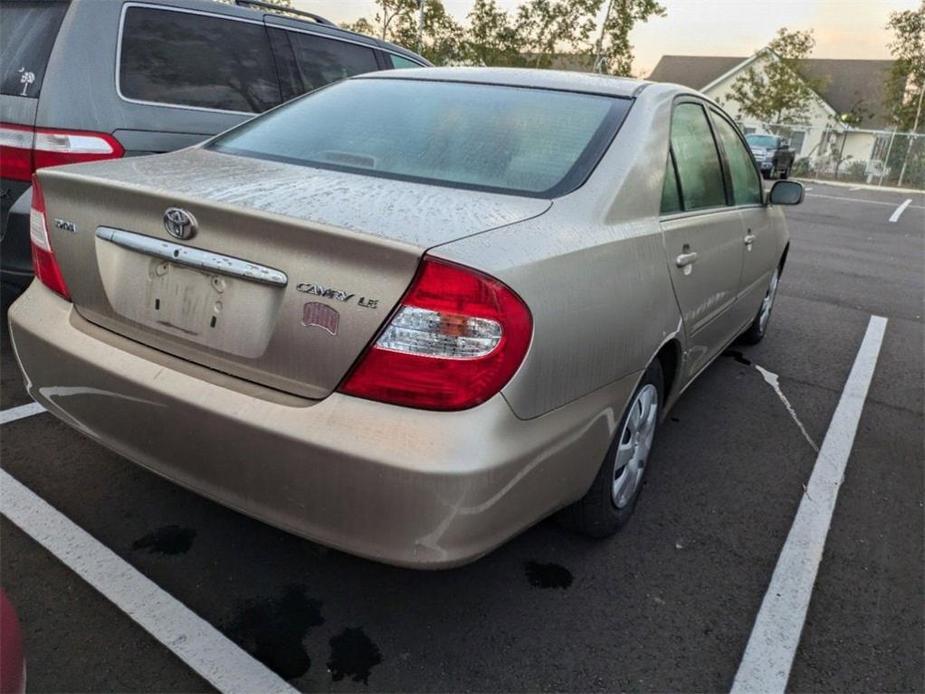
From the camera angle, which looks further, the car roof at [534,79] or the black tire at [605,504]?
the car roof at [534,79]

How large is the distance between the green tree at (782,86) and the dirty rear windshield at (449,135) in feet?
120

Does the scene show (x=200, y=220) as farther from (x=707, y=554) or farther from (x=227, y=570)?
(x=707, y=554)

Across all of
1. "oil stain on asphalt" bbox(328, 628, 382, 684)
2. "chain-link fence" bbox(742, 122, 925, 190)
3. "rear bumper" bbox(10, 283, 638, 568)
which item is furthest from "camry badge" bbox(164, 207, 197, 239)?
"chain-link fence" bbox(742, 122, 925, 190)

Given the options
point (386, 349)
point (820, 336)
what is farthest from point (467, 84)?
point (820, 336)

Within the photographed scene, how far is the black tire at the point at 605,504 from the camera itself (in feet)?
7.80

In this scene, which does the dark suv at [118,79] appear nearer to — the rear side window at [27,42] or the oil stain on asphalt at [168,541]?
the rear side window at [27,42]

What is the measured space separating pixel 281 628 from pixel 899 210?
68.9 ft

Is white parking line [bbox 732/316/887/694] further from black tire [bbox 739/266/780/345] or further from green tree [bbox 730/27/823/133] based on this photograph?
green tree [bbox 730/27/823/133]

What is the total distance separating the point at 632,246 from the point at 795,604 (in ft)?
4.22

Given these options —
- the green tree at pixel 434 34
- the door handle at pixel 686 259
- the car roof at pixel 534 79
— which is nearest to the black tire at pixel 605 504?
the door handle at pixel 686 259

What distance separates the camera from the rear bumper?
167 cm

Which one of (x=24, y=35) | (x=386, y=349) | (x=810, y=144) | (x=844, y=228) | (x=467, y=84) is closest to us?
(x=386, y=349)

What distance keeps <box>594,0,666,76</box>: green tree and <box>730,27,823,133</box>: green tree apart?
13419 mm

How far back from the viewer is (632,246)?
229cm
